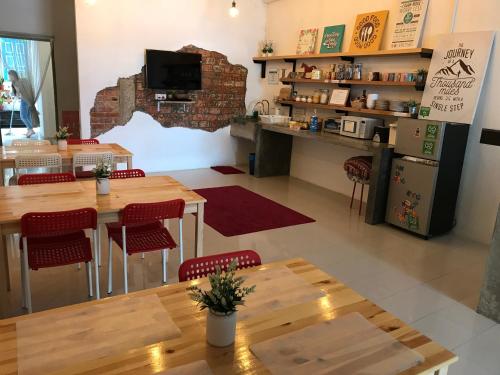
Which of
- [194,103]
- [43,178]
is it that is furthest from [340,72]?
[43,178]

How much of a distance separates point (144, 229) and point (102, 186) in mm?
444

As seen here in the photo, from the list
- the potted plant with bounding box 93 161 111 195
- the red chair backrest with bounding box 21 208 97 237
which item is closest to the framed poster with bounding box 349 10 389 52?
the potted plant with bounding box 93 161 111 195

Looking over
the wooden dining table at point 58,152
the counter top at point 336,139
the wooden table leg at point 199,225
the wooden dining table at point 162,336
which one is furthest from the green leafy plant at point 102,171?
the counter top at point 336,139

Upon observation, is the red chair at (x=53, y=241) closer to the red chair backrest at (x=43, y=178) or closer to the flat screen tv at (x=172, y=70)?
the red chair backrest at (x=43, y=178)

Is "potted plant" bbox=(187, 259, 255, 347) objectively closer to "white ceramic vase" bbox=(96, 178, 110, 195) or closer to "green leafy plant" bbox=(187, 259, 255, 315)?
"green leafy plant" bbox=(187, 259, 255, 315)

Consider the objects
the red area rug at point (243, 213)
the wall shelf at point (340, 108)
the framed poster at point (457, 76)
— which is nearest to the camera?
the framed poster at point (457, 76)

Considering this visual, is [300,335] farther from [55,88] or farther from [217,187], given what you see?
[55,88]

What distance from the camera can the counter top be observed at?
14.9 ft

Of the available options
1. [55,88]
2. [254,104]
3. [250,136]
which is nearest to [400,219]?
[250,136]

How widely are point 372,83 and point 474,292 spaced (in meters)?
2.81

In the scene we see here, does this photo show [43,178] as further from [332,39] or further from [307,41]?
[307,41]

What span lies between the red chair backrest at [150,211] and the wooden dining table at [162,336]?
1046 mm

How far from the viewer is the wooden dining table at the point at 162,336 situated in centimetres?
113

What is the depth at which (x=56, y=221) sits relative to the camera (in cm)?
230
